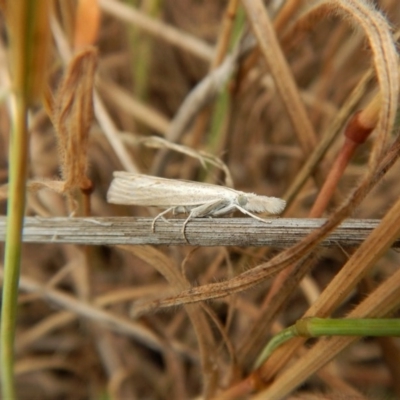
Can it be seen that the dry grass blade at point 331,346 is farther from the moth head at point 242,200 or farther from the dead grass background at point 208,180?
the moth head at point 242,200

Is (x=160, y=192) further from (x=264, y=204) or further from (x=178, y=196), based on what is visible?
(x=264, y=204)

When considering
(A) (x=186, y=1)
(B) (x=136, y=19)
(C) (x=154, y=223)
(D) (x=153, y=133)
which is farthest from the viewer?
(A) (x=186, y=1)

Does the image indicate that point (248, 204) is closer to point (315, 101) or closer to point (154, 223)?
point (154, 223)

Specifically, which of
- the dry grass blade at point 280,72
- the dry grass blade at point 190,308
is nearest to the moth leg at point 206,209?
the dry grass blade at point 190,308

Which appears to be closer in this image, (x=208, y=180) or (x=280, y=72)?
(x=280, y=72)

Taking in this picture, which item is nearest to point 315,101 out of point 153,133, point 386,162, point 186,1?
point 153,133

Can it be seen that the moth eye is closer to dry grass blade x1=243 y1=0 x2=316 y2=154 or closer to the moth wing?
the moth wing

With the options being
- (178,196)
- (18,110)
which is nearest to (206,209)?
(178,196)
